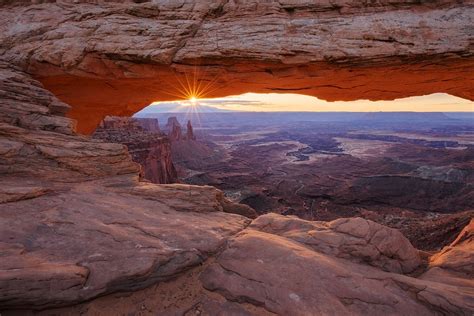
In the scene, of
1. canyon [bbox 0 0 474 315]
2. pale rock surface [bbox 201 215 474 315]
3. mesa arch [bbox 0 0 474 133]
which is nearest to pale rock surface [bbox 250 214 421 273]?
canyon [bbox 0 0 474 315]

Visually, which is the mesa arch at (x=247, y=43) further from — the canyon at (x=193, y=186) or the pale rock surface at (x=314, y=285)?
the pale rock surface at (x=314, y=285)

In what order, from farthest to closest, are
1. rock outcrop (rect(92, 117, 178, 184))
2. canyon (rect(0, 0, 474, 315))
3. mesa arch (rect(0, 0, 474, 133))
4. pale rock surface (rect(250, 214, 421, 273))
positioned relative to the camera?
rock outcrop (rect(92, 117, 178, 184))
mesa arch (rect(0, 0, 474, 133))
pale rock surface (rect(250, 214, 421, 273))
canyon (rect(0, 0, 474, 315))

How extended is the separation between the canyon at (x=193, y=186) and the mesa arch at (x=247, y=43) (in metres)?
0.04

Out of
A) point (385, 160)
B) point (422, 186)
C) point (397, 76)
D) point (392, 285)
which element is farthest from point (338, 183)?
point (392, 285)

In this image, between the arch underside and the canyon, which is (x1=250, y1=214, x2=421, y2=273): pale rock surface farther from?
the arch underside

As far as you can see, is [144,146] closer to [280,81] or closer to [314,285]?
[280,81]

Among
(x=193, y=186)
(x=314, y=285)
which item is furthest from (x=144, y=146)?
(x=314, y=285)

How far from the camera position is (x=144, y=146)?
1441 inches

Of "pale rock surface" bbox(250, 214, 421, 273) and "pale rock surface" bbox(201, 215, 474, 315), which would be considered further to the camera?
"pale rock surface" bbox(250, 214, 421, 273)

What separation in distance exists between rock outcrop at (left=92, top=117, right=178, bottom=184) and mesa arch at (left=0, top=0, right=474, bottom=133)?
2632 cm

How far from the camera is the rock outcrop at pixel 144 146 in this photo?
35.1 metres

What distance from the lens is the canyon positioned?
3717 mm

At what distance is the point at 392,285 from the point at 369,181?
42.0 meters

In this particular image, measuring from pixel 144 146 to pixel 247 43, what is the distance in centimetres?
3191
